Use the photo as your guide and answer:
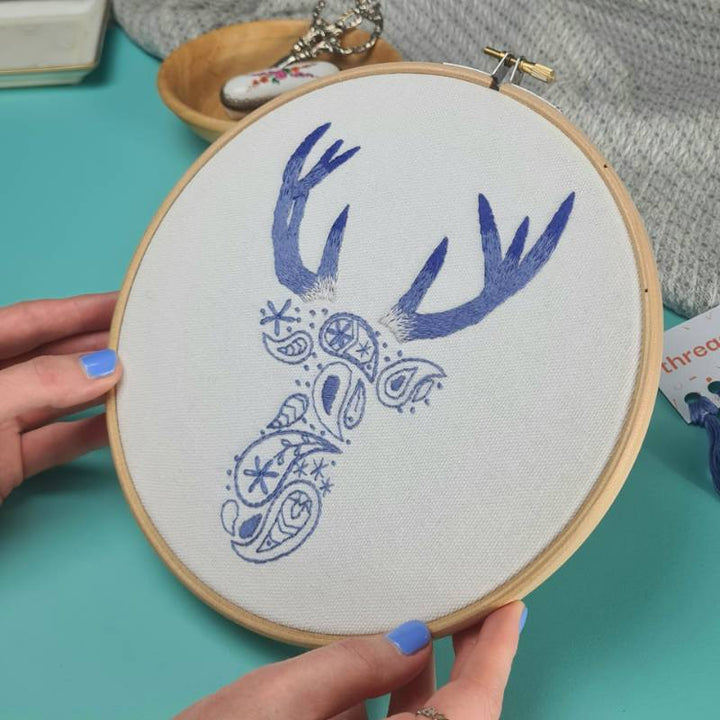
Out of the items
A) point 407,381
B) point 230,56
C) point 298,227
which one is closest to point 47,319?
point 298,227

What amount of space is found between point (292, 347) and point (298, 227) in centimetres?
10

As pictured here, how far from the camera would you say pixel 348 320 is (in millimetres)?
705

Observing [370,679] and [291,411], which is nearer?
[370,679]

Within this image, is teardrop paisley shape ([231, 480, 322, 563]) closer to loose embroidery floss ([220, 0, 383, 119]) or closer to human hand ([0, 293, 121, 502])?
human hand ([0, 293, 121, 502])

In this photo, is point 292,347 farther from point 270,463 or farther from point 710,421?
point 710,421

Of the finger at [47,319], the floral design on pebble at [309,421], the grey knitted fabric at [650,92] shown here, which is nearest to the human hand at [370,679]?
the floral design on pebble at [309,421]

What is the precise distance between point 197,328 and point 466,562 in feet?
0.95

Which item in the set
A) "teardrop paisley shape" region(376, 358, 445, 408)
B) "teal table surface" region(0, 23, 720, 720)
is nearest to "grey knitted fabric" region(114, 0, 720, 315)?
"teal table surface" region(0, 23, 720, 720)

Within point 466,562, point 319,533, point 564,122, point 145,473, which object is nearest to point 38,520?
point 145,473

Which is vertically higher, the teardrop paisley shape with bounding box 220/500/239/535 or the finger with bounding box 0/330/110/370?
the teardrop paisley shape with bounding box 220/500/239/535

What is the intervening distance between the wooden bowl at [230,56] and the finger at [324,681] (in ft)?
2.47

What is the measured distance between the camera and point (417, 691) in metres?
0.67

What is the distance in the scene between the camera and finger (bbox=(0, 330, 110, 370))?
913 mm

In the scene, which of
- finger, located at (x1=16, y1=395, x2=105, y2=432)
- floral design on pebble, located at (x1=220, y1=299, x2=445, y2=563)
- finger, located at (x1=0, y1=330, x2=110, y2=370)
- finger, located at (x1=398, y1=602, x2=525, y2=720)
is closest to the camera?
finger, located at (x1=398, y1=602, x2=525, y2=720)
